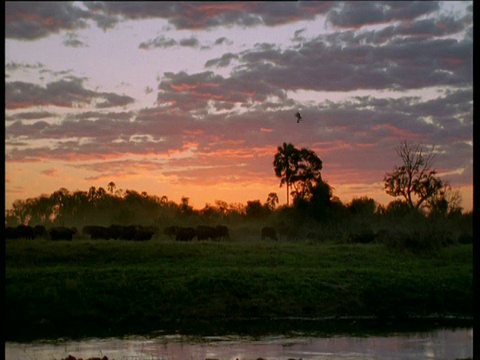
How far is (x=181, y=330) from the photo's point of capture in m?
21.7

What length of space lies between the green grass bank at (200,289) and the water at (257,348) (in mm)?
2195

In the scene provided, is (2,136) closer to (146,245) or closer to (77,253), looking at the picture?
(77,253)

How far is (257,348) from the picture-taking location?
17766mm

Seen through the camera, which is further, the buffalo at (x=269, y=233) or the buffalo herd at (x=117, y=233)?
the buffalo at (x=269, y=233)

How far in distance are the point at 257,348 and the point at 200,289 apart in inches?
322

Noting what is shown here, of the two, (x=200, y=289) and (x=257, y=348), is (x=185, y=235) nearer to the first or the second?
(x=200, y=289)

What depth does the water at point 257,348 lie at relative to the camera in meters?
16.5

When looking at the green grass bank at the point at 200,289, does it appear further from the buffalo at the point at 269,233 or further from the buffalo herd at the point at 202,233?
the buffalo at the point at 269,233

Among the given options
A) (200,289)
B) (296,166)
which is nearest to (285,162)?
(296,166)

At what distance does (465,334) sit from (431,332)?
1.01m

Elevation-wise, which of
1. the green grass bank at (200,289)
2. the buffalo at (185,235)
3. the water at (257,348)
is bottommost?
the water at (257,348)

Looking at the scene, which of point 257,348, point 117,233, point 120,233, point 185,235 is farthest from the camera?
point 185,235

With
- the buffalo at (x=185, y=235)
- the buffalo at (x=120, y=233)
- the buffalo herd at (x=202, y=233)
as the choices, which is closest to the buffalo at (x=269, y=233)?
the buffalo herd at (x=202, y=233)

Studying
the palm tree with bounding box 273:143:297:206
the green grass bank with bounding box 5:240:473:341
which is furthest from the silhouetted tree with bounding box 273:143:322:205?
the green grass bank with bounding box 5:240:473:341
